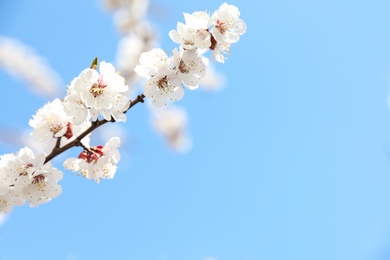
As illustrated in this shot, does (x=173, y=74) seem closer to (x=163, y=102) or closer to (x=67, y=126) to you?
(x=163, y=102)

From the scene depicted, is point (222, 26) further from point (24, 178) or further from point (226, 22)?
point (24, 178)

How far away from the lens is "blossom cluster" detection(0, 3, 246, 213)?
6.93ft

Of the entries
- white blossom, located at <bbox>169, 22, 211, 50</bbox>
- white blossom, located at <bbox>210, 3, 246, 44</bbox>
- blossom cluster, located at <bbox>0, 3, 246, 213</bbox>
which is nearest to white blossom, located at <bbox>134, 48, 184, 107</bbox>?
blossom cluster, located at <bbox>0, 3, 246, 213</bbox>

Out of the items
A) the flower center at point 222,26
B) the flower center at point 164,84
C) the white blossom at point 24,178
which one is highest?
the flower center at point 222,26

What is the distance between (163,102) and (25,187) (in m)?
0.75

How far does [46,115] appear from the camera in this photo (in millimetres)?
2295

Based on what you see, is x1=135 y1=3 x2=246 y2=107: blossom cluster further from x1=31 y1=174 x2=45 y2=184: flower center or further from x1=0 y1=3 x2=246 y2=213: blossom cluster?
x1=31 y1=174 x2=45 y2=184: flower center

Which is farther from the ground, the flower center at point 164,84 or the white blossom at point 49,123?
the flower center at point 164,84

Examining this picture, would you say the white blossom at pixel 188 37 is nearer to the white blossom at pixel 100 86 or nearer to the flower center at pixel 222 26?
the flower center at pixel 222 26

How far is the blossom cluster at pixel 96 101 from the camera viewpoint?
6.93ft

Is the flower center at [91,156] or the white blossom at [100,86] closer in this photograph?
the white blossom at [100,86]

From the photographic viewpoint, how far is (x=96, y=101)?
2125 millimetres

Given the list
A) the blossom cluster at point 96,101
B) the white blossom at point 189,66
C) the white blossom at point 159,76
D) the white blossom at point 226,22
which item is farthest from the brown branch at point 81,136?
the white blossom at point 226,22

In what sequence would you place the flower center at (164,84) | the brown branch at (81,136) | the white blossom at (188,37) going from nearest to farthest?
the brown branch at (81,136)
the white blossom at (188,37)
the flower center at (164,84)
